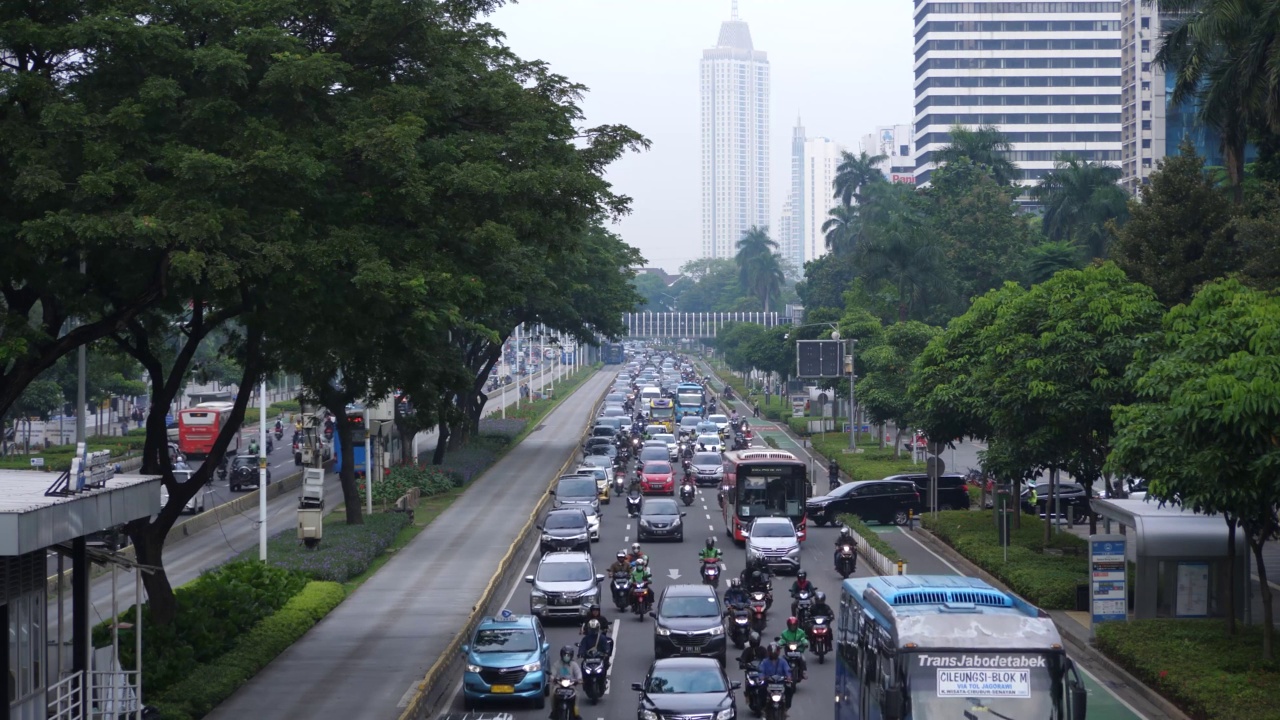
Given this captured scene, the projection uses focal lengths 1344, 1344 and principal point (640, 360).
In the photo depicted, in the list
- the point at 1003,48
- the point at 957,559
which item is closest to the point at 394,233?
the point at 957,559

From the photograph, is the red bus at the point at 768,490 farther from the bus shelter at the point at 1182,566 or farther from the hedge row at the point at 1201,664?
the hedge row at the point at 1201,664

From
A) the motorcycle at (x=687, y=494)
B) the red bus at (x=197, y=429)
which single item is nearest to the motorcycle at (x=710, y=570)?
the motorcycle at (x=687, y=494)

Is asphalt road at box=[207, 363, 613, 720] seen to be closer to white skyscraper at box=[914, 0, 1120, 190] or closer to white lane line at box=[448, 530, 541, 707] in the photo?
white lane line at box=[448, 530, 541, 707]

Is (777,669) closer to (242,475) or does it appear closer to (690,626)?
(690,626)

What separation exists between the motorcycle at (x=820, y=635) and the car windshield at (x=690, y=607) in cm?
178

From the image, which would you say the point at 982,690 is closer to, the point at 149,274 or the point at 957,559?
the point at 149,274

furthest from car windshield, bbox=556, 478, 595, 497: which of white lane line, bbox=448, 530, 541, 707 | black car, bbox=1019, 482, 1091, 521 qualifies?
black car, bbox=1019, 482, 1091, 521

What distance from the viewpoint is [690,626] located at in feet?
78.6

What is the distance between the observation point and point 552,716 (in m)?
20.1

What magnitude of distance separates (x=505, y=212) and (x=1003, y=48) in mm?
140103

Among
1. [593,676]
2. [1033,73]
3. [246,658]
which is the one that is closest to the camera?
[593,676]

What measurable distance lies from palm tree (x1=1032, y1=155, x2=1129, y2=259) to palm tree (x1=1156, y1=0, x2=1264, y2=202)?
112 feet

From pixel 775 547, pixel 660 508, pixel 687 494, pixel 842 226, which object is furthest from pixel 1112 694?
pixel 842 226

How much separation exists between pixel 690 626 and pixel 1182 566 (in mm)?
9723
